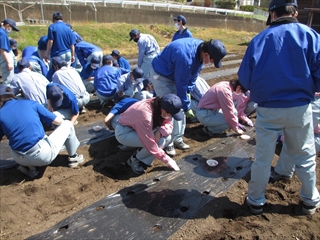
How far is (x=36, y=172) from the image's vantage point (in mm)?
3477

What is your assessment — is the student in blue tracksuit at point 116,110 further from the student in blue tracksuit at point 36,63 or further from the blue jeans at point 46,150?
the student in blue tracksuit at point 36,63

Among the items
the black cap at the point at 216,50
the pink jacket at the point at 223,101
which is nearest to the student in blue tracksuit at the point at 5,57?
the pink jacket at the point at 223,101

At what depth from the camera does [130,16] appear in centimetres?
1831

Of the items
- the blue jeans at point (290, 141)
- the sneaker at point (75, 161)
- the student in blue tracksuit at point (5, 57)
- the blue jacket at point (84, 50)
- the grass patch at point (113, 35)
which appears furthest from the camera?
the grass patch at point (113, 35)

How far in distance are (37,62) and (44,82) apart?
1679 millimetres

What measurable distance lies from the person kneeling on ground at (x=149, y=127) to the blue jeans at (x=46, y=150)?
2.11ft

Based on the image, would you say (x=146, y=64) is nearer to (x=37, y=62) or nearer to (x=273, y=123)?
(x=37, y=62)

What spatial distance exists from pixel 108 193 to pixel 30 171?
1.13 metres

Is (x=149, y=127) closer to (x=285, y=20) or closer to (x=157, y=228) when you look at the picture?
(x=157, y=228)

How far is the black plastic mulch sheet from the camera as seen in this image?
8.10 feet

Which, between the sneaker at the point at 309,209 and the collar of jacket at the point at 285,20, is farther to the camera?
the sneaker at the point at 309,209

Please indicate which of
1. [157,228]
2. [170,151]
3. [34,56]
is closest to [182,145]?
[170,151]

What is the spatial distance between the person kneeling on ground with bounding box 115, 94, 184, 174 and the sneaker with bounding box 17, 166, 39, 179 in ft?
3.61

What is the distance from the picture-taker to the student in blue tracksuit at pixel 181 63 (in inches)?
128
